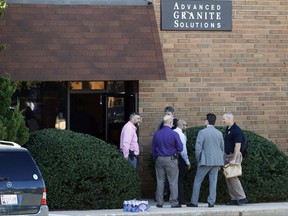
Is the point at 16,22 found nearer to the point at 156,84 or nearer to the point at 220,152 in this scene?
the point at 156,84

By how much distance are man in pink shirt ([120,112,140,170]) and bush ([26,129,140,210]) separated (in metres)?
0.62

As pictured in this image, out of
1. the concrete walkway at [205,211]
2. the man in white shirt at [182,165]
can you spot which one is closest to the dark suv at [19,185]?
the concrete walkway at [205,211]

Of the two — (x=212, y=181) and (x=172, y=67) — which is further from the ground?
(x=172, y=67)

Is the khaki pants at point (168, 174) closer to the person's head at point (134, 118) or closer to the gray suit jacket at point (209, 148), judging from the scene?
the gray suit jacket at point (209, 148)

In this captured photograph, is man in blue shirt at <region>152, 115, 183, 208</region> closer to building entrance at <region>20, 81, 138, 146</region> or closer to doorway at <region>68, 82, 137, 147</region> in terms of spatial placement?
building entrance at <region>20, 81, 138, 146</region>

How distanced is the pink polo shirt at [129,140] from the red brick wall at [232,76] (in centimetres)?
136

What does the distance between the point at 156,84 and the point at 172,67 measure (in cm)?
56

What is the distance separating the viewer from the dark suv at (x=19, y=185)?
1234 cm

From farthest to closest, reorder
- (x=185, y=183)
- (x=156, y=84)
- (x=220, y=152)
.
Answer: (x=156, y=84) < (x=185, y=183) < (x=220, y=152)

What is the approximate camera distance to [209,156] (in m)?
16.9

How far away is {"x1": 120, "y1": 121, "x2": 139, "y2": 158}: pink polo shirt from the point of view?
59.3 feet

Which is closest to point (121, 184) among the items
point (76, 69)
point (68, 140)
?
point (68, 140)

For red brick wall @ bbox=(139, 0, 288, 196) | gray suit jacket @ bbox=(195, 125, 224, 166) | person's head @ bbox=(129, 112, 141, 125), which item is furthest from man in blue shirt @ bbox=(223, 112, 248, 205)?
red brick wall @ bbox=(139, 0, 288, 196)

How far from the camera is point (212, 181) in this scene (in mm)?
17188
